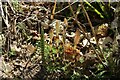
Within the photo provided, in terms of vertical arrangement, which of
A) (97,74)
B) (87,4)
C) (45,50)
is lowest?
(97,74)

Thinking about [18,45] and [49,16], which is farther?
[49,16]

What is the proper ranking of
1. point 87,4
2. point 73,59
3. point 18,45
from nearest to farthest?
point 73,59, point 18,45, point 87,4

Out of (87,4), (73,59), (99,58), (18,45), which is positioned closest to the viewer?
(99,58)

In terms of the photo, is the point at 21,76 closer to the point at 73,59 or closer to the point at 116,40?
the point at 73,59

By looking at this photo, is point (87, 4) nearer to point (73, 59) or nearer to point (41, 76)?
point (73, 59)

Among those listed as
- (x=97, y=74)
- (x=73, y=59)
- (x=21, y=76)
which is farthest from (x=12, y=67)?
(x=97, y=74)

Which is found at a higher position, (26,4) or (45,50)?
(26,4)
